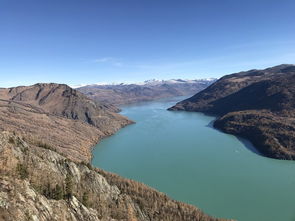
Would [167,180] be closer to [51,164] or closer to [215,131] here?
[51,164]

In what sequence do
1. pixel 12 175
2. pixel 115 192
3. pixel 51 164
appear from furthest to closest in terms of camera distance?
pixel 115 192 → pixel 51 164 → pixel 12 175

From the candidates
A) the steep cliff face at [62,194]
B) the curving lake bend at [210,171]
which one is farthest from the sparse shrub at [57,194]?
the curving lake bend at [210,171]

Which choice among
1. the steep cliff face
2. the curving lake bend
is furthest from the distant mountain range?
the curving lake bend

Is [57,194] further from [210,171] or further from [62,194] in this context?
[210,171]

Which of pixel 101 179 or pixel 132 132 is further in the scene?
pixel 132 132

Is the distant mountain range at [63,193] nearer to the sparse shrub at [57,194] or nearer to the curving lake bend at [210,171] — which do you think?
the sparse shrub at [57,194]

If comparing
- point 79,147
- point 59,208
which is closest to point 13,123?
point 79,147
